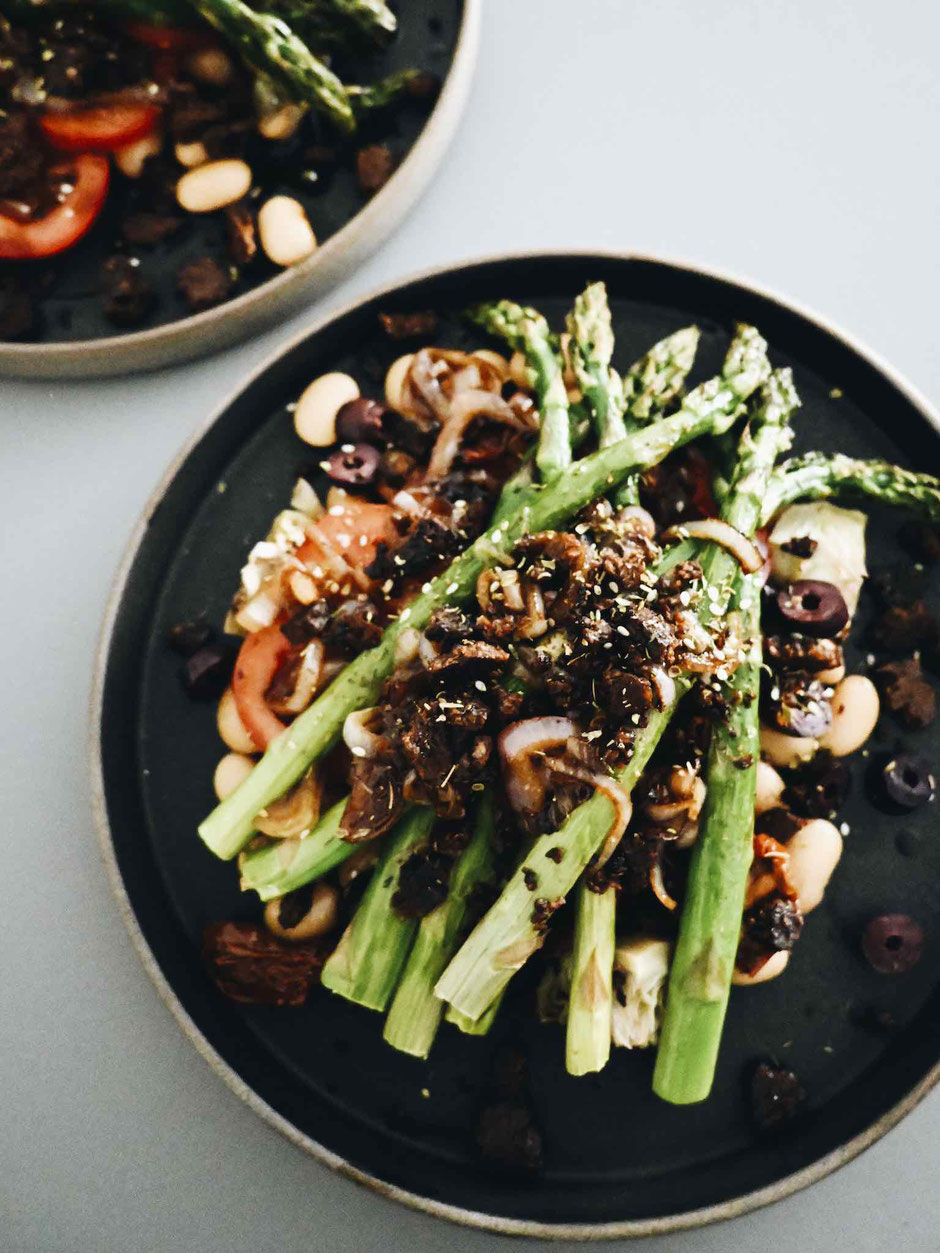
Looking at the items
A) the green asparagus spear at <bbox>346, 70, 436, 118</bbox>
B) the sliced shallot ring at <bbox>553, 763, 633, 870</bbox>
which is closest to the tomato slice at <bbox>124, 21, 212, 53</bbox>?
the green asparagus spear at <bbox>346, 70, 436, 118</bbox>

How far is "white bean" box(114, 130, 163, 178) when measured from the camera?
9.80 feet

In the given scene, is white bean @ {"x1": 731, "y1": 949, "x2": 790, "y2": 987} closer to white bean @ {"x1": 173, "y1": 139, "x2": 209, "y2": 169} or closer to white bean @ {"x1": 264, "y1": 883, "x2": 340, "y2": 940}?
white bean @ {"x1": 264, "y1": 883, "x2": 340, "y2": 940}

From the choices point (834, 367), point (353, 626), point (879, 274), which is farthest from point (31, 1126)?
point (879, 274)

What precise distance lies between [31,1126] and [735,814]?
2445mm

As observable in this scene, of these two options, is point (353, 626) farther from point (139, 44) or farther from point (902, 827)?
point (139, 44)

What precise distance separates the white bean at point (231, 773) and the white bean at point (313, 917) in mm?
354

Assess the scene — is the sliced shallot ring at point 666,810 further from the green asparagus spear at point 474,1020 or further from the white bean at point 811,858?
the green asparagus spear at point 474,1020

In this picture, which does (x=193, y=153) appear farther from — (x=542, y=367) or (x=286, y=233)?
(x=542, y=367)

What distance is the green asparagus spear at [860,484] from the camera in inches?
105

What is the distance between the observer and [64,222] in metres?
2.92

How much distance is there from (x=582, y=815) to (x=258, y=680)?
3.40 feet

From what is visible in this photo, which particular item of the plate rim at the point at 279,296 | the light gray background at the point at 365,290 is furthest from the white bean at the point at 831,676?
the plate rim at the point at 279,296

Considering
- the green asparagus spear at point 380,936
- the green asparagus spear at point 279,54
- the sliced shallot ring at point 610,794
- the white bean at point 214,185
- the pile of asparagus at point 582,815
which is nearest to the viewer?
the sliced shallot ring at point 610,794

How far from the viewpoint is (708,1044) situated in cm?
240
